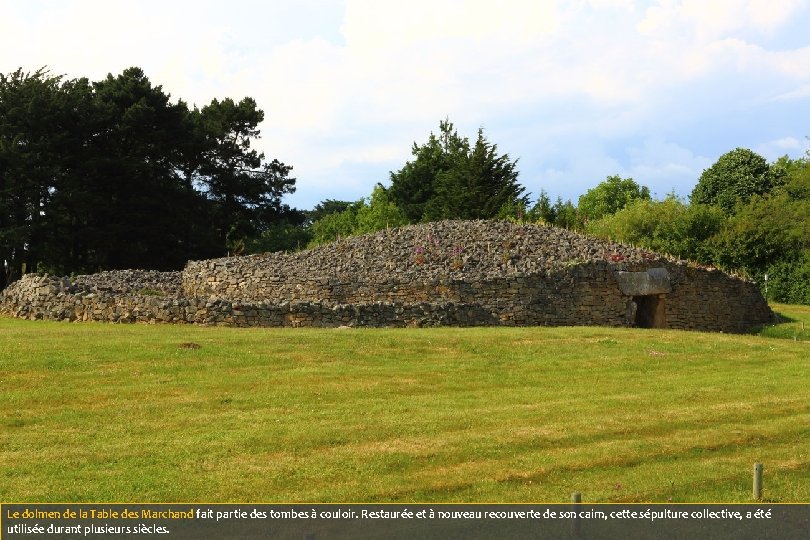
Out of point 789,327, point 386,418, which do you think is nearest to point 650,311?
point 789,327

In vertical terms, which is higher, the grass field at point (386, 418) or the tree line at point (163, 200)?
the tree line at point (163, 200)

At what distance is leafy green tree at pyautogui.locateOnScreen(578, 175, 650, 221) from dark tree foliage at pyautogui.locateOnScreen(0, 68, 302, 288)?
34654 mm

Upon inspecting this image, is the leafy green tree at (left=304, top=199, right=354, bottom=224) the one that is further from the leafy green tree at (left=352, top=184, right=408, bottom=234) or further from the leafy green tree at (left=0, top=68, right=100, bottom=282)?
the leafy green tree at (left=0, top=68, right=100, bottom=282)

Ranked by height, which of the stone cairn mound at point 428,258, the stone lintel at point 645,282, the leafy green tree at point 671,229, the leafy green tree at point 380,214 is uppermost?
the leafy green tree at point 380,214

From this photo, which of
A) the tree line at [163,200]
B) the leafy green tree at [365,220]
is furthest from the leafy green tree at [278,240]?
the tree line at [163,200]

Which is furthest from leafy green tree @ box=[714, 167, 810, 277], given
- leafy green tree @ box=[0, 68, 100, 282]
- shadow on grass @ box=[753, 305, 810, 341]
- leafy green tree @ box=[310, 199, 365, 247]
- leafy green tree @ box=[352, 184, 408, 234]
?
leafy green tree @ box=[310, 199, 365, 247]

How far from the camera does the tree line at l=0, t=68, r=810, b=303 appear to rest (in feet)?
128

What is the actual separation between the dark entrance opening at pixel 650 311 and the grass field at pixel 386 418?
732 centimetres

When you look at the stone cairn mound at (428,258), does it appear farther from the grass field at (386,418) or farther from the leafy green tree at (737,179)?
the leafy green tree at (737,179)

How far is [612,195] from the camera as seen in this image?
72812mm

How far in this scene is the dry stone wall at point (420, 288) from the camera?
72.5ft
